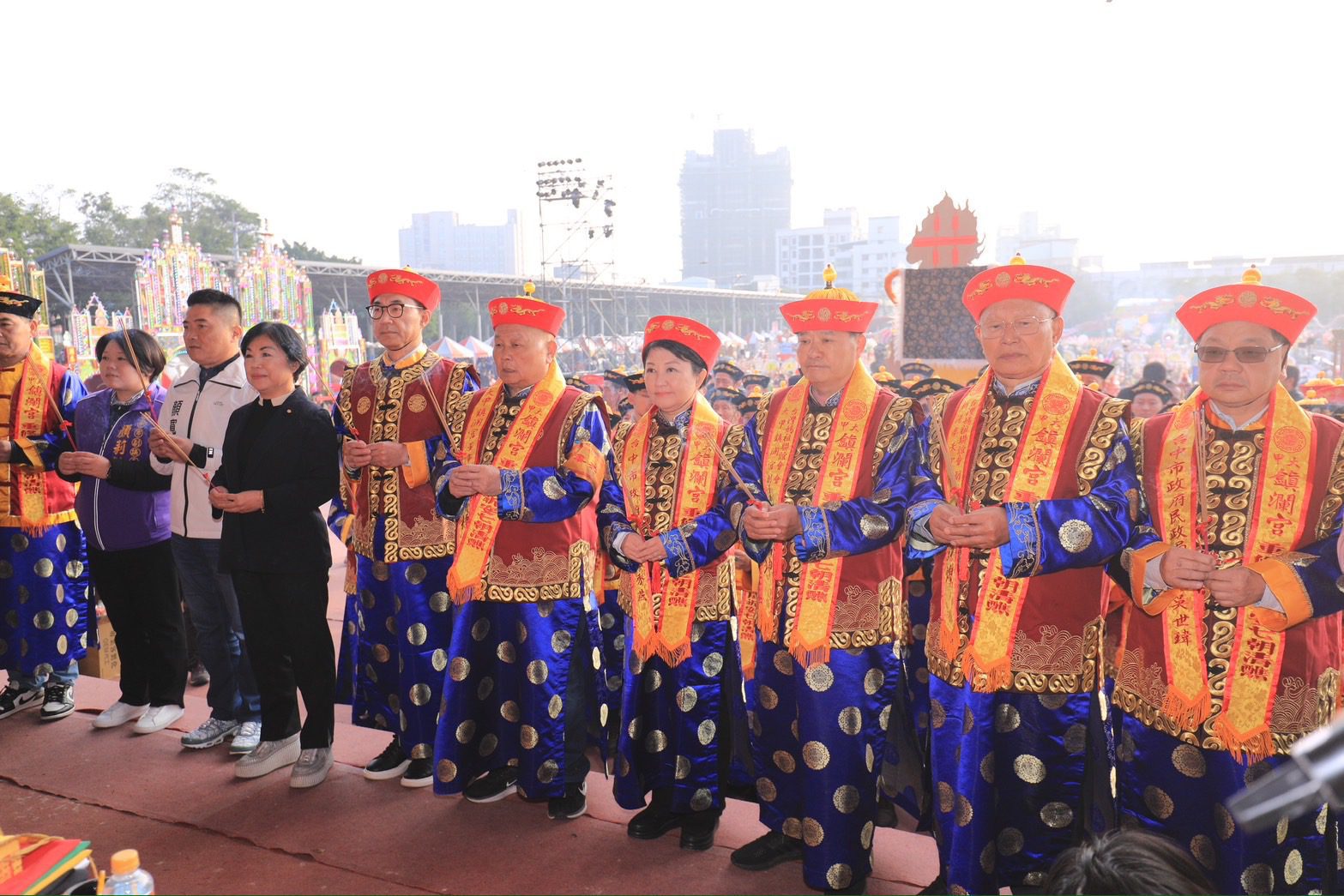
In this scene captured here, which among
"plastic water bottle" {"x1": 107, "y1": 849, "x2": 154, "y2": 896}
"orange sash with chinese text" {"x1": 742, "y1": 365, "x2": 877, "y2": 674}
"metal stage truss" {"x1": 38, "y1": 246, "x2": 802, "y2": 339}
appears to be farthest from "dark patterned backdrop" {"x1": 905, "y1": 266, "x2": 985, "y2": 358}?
"plastic water bottle" {"x1": 107, "y1": 849, "x2": 154, "y2": 896}

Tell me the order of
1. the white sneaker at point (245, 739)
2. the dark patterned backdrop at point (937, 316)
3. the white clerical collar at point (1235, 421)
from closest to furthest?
the white clerical collar at point (1235, 421) → the white sneaker at point (245, 739) → the dark patterned backdrop at point (937, 316)

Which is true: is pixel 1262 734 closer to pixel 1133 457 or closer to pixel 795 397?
pixel 1133 457

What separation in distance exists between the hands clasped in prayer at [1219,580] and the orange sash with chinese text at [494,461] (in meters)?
1.83

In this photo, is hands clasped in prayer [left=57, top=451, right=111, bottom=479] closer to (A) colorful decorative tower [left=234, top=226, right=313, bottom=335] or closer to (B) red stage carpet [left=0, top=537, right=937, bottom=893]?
(B) red stage carpet [left=0, top=537, right=937, bottom=893]

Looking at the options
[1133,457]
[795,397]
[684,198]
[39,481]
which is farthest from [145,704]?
[684,198]

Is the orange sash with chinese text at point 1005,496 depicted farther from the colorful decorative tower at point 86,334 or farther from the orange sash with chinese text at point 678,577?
the colorful decorative tower at point 86,334

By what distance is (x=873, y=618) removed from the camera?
7.63 ft

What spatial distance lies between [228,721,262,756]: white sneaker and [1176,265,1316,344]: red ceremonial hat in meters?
3.25

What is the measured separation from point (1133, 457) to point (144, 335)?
3.75 metres

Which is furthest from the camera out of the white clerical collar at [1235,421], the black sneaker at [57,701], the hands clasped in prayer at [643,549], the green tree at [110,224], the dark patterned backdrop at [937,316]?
the green tree at [110,224]

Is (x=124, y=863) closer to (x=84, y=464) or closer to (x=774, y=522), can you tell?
(x=774, y=522)

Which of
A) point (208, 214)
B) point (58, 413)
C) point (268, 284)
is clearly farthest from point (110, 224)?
point (58, 413)

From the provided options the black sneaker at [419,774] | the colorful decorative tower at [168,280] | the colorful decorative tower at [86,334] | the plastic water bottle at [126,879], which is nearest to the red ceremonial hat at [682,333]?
the black sneaker at [419,774]

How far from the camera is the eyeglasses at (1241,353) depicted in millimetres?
1964
